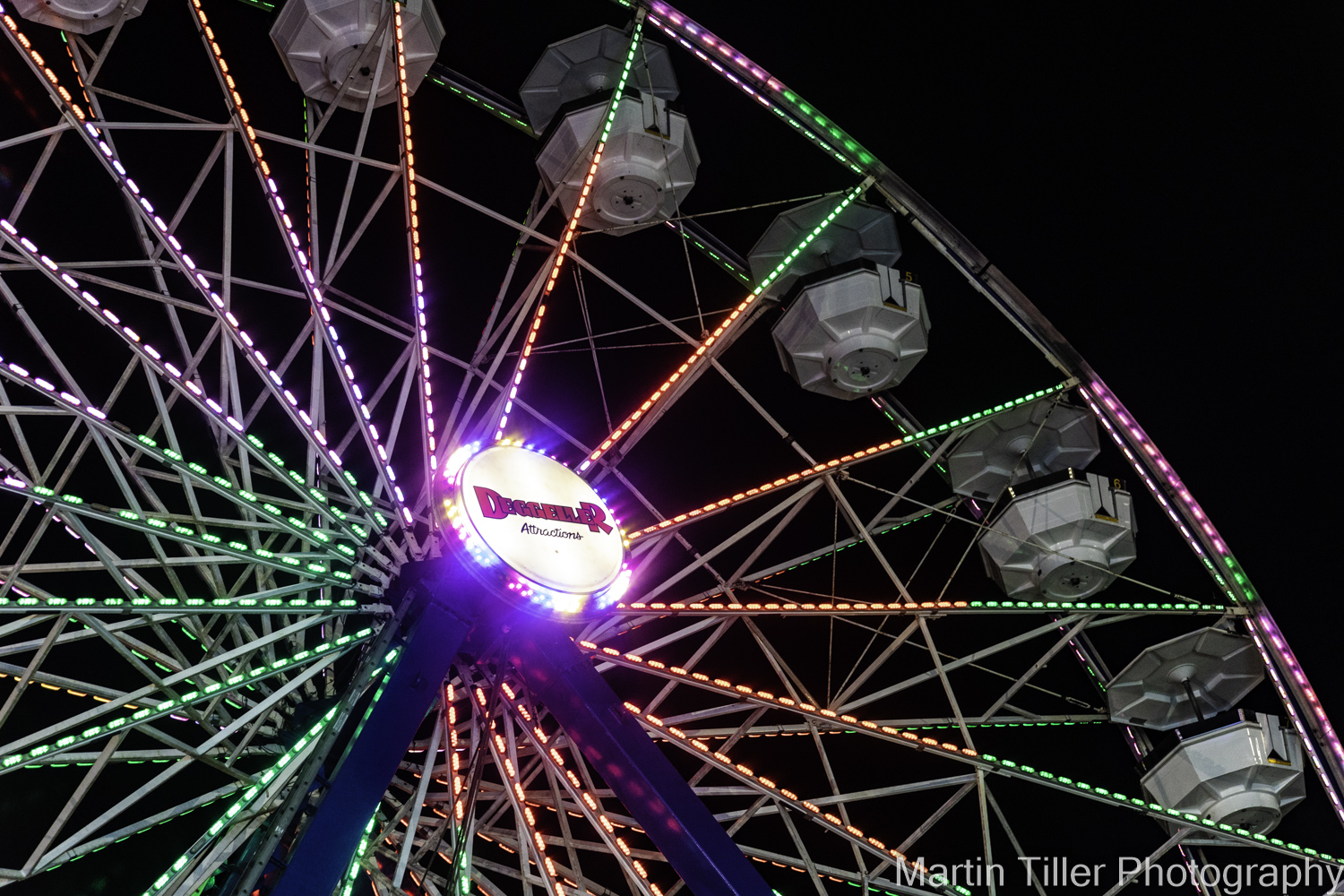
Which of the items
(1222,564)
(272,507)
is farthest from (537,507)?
(1222,564)

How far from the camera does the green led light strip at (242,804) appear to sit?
8938 mm

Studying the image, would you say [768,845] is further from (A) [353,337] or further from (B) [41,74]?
(B) [41,74]

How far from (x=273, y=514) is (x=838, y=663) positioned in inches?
382

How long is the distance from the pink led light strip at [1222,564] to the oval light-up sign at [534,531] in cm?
571

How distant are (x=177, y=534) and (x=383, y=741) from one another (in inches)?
90.4

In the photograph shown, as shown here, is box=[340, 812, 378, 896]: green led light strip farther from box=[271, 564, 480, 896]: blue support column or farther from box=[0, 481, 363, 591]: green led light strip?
box=[0, 481, 363, 591]: green led light strip

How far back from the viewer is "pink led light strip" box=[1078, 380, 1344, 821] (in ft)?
42.0

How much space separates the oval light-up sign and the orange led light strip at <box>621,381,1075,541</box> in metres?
1.21

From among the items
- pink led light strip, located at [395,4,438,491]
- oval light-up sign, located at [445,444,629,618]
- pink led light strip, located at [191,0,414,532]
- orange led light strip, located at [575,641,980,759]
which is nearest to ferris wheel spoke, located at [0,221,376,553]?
pink led light strip, located at [191,0,414,532]

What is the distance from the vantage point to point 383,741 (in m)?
9.12

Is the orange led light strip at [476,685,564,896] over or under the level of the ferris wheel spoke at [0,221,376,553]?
under

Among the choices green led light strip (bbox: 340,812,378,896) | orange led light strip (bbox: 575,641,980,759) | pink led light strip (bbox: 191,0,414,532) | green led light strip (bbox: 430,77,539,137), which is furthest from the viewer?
green led light strip (bbox: 430,77,539,137)

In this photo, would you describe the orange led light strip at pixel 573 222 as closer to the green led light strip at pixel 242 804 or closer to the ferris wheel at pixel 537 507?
the ferris wheel at pixel 537 507

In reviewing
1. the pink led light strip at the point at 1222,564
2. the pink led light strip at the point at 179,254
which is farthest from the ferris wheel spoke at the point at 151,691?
the pink led light strip at the point at 1222,564
